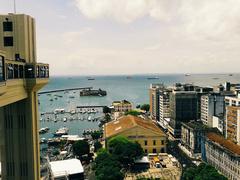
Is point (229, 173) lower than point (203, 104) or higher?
lower

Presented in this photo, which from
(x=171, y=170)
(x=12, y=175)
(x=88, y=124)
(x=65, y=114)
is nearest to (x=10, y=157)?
(x=12, y=175)

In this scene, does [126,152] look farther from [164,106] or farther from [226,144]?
[164,106]

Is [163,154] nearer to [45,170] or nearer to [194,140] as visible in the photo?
[194,140]

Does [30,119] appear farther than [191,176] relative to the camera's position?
No

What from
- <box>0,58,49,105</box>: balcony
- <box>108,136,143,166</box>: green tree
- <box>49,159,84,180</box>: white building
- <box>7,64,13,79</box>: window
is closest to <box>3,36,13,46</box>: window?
<box>0,58,49,105</box>: balcony

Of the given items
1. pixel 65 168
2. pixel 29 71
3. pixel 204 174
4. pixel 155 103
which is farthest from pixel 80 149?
pixel 155 103

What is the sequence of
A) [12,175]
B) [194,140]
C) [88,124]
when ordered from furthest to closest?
[88,124] → [194,140] → [12,175]

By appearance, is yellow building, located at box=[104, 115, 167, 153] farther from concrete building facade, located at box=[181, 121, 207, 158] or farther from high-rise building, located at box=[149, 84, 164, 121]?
high-rise building, located at box=[149, 84, 164, 121]

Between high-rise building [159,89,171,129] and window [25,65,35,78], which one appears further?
high-rise building [159,89,171,129]
